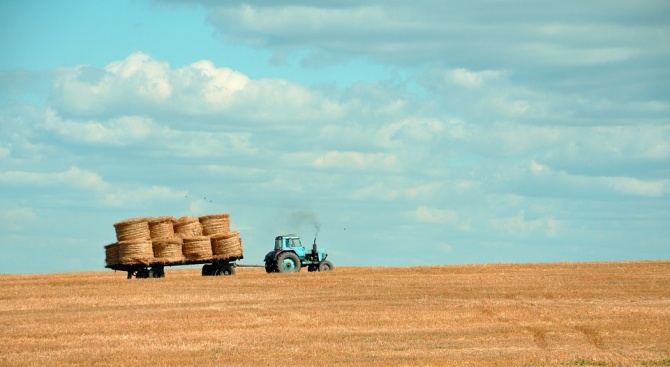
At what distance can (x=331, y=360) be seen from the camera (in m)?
20.1

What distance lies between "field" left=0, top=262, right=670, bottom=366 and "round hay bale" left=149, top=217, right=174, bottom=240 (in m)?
2.83

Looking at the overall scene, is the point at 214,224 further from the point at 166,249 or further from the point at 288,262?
the point at 288,262

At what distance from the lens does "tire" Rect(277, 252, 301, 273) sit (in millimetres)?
45188

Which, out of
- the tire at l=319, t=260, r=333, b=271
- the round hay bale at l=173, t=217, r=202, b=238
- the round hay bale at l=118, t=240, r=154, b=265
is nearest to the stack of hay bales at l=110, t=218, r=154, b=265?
the round hay bale at l=118, t=240, r=154, b=265

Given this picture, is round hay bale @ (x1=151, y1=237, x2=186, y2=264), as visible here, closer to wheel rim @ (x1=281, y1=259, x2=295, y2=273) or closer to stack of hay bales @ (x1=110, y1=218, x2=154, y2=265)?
stack of hay bales @ (x1=110, y1=218, x2=154, y2=265)

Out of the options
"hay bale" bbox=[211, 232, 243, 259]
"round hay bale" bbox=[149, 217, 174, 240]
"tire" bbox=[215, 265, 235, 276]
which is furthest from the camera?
"tire" bbox=[215, 265, 235, 276]

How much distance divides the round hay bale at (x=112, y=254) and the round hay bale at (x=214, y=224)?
136 inches

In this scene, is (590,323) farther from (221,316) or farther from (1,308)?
(1,308)

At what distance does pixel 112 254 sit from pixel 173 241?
2.46m

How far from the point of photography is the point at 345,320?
26.5m

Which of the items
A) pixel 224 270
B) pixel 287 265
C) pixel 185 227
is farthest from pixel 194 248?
pixel 287 265

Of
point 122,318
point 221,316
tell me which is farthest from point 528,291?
point 122,318

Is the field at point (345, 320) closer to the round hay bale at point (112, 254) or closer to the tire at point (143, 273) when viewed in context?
the round hay bale at point (112, 254)

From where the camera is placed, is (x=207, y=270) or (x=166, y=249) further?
(x=207, y=270)
